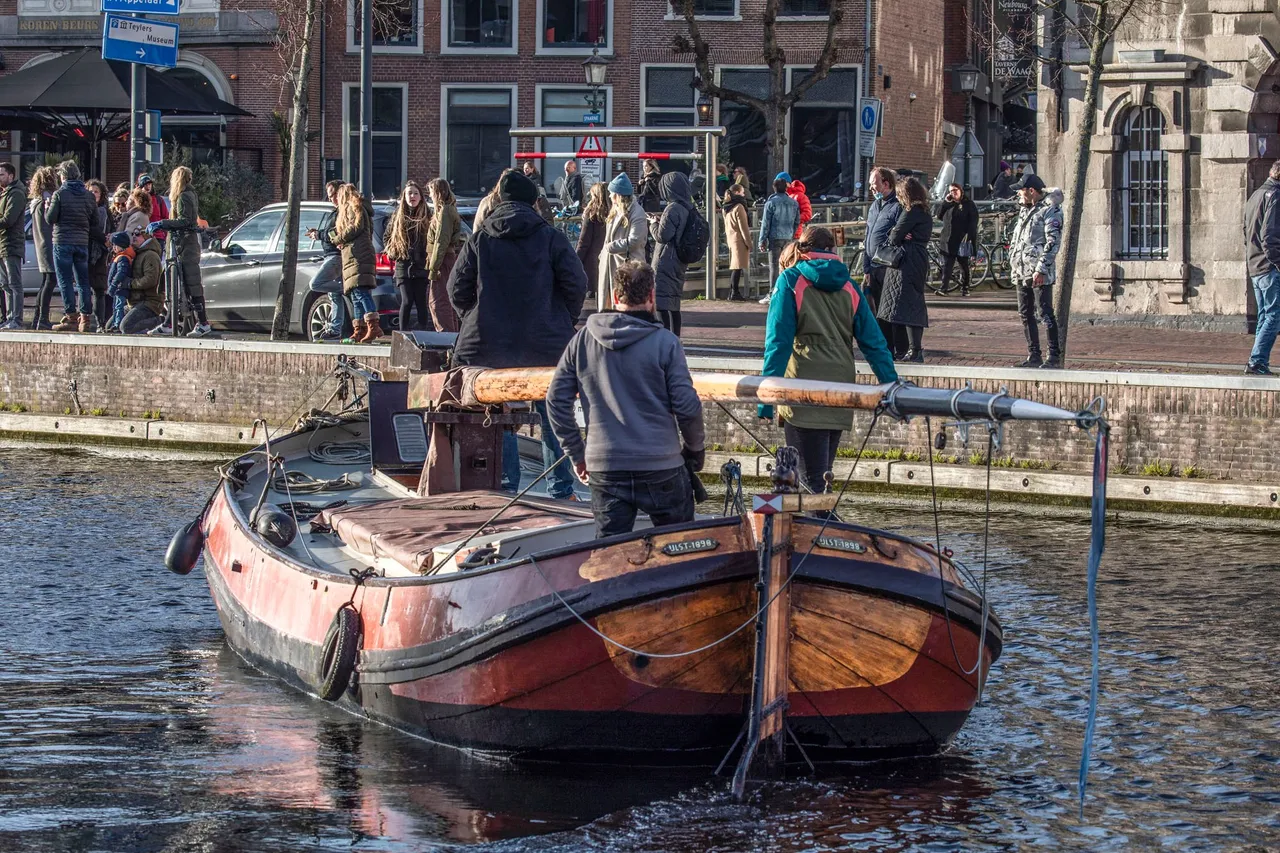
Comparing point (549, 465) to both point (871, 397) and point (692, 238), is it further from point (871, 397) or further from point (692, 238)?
point (692, 238)

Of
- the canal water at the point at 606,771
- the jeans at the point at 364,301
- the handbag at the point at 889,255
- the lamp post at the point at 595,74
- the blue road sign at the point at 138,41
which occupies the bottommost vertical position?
the canal water at the point at 606,771

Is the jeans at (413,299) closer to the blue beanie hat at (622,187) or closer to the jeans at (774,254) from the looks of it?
the blue beanie hat at (622,187)

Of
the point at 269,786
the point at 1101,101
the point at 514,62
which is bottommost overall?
the point at 269,786

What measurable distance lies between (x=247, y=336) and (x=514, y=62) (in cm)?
2099

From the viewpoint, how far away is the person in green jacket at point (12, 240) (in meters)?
21.2

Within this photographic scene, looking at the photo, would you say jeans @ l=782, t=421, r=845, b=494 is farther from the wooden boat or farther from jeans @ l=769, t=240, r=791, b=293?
jeans @ l=769, t=240, r=791, b=293

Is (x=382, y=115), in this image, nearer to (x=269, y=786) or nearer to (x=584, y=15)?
(x=584, y=15)

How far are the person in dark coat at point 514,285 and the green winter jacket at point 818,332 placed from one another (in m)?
1.27

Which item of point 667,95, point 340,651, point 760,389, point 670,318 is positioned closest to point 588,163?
point 667,95

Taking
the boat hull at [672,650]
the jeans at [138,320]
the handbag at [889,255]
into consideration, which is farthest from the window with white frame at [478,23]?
the boat hull at [672,650]

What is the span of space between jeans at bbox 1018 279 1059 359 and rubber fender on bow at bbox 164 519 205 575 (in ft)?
27.0

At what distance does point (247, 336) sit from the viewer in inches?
843

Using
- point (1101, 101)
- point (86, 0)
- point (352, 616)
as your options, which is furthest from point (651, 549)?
point (86, 0)

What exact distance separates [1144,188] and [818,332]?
1495cm
